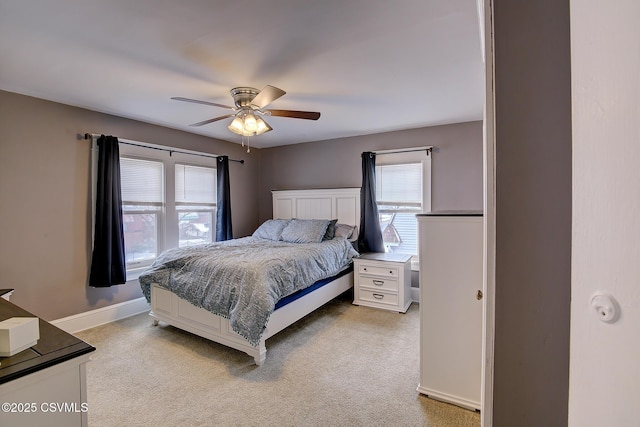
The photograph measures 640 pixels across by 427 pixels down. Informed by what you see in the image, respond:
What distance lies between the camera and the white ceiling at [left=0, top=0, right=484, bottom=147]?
1.52 metres

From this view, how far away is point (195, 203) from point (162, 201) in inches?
18.9

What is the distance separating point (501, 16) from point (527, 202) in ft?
1.30

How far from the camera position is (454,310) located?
185 cm

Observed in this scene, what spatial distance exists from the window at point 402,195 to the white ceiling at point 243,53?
96 centimetres

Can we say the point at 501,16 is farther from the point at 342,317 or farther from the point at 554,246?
the point at 342,317

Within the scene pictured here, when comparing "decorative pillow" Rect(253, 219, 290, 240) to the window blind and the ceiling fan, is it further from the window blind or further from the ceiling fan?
the ceiling fan

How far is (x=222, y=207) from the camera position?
436 cm

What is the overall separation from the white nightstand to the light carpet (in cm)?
45

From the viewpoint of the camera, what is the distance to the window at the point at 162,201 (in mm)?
3428

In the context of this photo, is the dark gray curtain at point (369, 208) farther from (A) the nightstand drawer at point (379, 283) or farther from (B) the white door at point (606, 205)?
(B) the white door at point (606, 205)

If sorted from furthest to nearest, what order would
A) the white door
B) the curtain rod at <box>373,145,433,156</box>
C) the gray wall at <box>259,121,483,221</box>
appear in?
the curtain rod at <box>373,145,433,156</box> → the gray wall at <box>259,121,483,221</box> → the white door

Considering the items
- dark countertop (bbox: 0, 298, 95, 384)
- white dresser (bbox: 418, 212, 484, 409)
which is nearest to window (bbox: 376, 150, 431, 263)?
white dresser (bbox: 418, 212, 484, 409)

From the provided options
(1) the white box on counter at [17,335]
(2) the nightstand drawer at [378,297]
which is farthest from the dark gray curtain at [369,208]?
(1) the white box on counter at [17,335]

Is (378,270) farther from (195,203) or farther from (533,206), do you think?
(533,206)
